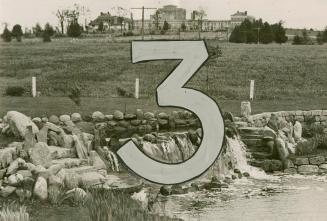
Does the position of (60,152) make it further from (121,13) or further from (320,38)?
(320,38)

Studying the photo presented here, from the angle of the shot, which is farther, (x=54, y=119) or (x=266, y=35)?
(x=266, y=35)

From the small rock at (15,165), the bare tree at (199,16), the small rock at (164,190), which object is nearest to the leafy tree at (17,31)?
the small rock at (15,165)

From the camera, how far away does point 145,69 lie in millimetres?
6410

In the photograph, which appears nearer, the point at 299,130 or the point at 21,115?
the point at 21,115

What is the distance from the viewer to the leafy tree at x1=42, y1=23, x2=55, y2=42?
5968 mm

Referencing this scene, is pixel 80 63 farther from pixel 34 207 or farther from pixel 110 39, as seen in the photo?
pixel 34 207

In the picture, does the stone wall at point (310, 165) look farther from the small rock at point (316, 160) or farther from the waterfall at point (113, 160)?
the waterfall at point (113, 160)

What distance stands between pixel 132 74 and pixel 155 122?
77cm

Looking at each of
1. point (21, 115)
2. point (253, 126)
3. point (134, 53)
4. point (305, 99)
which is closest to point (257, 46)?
point (253, 126)

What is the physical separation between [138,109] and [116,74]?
0.62 metres

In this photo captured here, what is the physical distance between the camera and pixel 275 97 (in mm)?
8609

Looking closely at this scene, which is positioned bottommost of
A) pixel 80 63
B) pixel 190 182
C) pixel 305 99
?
pixel 190 182

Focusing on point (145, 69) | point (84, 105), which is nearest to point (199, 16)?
point (145, 69)
